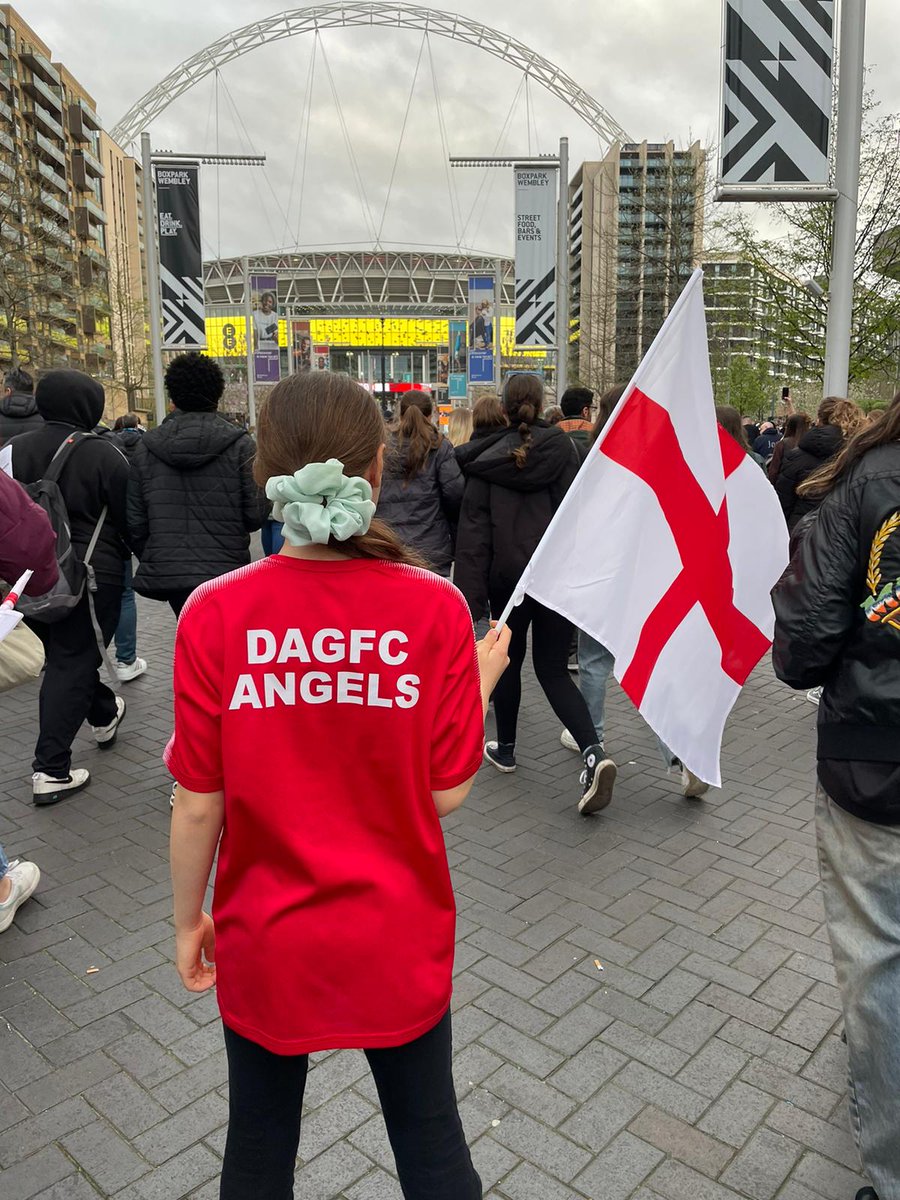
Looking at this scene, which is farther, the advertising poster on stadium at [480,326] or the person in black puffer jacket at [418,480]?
the advertising poster on stadium at [480,326]

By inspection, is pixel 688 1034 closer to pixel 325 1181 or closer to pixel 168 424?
pixel 325 1181

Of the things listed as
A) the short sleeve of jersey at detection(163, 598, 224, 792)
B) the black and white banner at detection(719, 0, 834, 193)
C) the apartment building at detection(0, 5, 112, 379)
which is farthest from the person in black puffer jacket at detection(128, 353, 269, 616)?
the apartment building at detection(0, 5, 112, 379)

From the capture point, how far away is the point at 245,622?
5.22 feet

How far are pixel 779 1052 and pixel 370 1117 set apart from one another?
4.26 feet

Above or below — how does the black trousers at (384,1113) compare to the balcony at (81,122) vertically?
below

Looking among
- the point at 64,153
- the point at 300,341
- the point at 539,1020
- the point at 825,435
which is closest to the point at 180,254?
the point at 825,435

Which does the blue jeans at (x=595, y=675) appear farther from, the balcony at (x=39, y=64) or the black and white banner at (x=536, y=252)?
the balcony at (x=39, y=64)

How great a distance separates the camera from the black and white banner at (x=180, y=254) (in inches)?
581

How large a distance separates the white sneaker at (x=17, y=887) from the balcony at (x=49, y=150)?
10472 centimetres

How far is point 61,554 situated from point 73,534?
35 cm

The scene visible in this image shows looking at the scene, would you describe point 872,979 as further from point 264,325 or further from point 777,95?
point 264,325

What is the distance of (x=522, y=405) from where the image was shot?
Answer: 4938 mm

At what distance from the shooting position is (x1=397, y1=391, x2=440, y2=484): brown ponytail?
5977 mm

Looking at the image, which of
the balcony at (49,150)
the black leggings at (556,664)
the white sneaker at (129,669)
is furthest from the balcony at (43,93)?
the black leggings at (556,664)
